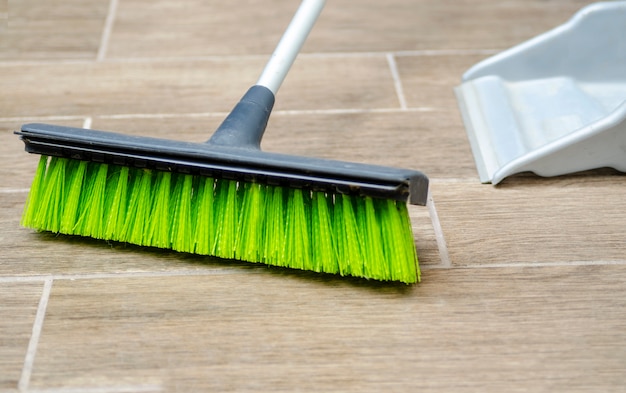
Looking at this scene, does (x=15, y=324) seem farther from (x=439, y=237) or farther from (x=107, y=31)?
(x=107, y=31)

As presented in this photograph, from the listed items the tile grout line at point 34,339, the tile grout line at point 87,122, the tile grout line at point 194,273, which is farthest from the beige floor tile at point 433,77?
the tile grout line at point 34,339

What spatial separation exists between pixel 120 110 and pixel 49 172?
0.31 metres

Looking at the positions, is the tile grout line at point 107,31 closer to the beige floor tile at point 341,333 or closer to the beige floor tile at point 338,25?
the beige floor tile at point 338,25

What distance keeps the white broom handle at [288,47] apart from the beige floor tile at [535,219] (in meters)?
0.24

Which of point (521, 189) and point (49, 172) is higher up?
point (49, 172)

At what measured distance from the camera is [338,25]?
1.40 metres

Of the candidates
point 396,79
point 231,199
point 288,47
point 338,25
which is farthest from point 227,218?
point 338,25

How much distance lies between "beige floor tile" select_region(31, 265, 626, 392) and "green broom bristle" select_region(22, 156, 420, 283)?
33mm

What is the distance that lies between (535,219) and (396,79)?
15.4 inches

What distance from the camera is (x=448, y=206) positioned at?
98 cm

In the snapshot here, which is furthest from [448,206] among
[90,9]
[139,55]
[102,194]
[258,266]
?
[90,9]

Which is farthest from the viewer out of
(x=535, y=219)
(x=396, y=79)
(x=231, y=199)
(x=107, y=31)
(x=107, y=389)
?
(x=107, y=31)

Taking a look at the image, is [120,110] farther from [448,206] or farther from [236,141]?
[448,206]

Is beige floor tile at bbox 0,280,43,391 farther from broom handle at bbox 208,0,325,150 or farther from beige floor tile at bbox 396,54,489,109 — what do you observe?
beige floor tile at bbox 396,54,489,109
